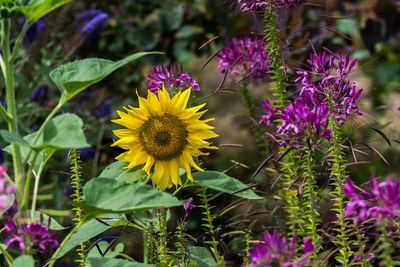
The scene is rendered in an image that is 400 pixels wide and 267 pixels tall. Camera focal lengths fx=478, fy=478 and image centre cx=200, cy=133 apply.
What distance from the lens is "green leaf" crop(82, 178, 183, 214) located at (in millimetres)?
574

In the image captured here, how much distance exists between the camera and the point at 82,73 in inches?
25.3

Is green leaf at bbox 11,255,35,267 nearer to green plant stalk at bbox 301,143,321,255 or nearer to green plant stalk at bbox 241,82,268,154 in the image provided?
green plant stalk at bbox 301,143,321,255

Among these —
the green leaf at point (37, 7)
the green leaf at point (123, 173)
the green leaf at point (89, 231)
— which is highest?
the green leaf at point (37, 7)

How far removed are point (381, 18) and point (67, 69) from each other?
1.88m

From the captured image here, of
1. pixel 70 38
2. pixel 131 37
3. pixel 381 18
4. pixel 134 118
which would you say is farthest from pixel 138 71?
pixel 134 118

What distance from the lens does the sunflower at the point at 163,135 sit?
2.49 feet

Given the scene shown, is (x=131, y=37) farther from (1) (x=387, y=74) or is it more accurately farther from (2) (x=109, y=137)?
(1) (x=387, y=74)

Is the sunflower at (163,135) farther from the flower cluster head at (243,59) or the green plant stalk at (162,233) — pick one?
the flower cluster head at (243,59)

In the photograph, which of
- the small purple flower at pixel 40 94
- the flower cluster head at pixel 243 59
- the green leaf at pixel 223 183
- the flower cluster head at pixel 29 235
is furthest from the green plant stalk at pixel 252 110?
the small purple flower at pixel 40 94

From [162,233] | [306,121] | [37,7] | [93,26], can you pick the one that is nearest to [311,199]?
[306,121]

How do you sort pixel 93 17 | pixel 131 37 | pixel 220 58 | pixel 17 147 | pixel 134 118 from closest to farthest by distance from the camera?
pixel 17 147
pixel 134 118
pixel 220 58
pixel 93 17
pixel 131 37

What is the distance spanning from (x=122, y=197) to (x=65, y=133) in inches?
4.2

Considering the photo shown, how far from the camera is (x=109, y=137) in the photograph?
1820mm

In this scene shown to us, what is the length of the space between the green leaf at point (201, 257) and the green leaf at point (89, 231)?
15 centimetres
